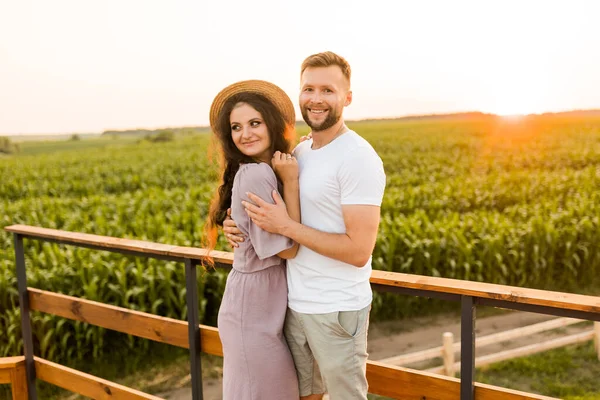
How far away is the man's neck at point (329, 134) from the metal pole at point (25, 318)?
2.20m

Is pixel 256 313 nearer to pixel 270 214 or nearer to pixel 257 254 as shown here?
pixel 257 254

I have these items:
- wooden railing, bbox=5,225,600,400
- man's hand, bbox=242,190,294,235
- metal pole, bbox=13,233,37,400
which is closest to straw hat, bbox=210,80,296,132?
man's hand, bbox=242,190,294,235

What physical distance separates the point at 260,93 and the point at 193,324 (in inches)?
44.3

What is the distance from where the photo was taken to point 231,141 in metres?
2.18

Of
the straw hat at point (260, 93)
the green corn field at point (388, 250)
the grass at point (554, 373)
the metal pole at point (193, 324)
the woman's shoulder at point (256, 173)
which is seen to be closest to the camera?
A: the woman's shoulder at point (256, 173)

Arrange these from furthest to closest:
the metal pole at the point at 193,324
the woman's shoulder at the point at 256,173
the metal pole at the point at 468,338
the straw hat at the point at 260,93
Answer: the metal pole at the point at 193,324
the straw hat at the point at 260,93
the woman's shoulder at the point at 256,173
the metal pole at the point at 468,338

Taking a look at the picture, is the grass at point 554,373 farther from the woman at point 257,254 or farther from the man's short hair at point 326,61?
the man's short hair at point 326,61

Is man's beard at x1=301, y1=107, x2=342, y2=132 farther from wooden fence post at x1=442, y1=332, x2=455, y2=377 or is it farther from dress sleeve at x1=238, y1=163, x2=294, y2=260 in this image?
wooden fence post at x1=442, y1=332, x2=455, y2=377

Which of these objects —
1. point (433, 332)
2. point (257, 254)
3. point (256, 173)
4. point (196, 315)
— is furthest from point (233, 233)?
point (433, 332)

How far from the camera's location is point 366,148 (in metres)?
1.90

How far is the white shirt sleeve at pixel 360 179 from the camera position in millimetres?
1845

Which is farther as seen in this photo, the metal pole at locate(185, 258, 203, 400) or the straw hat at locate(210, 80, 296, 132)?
the metal pole at locate(185, 258, 203, 400)

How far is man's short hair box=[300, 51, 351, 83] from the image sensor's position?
6.41ft

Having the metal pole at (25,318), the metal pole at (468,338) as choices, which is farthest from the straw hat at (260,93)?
the metal pole at (25,318)
